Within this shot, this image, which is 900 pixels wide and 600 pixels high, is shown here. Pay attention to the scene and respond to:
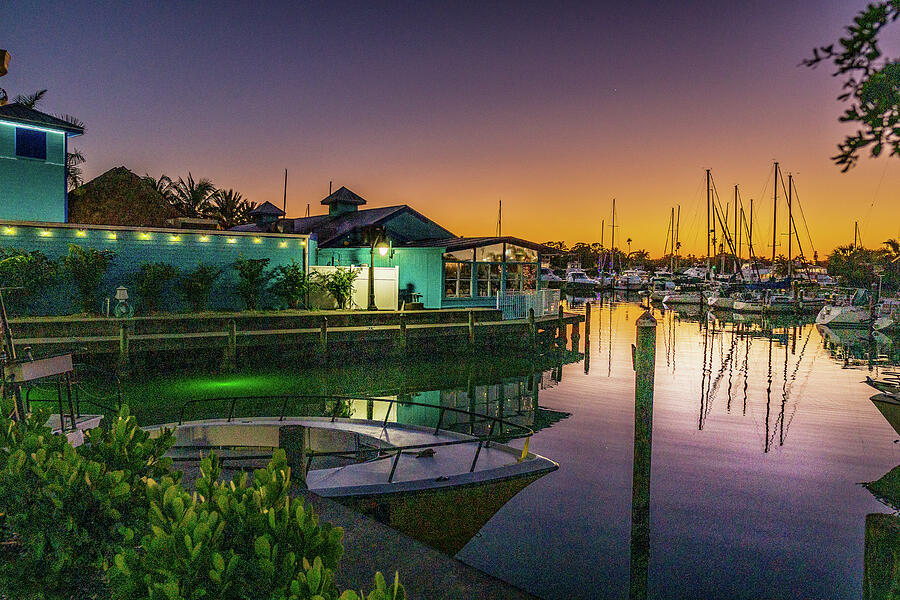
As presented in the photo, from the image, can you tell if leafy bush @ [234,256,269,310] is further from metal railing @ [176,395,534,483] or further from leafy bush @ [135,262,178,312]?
metal railing @ [176,395,534,483]

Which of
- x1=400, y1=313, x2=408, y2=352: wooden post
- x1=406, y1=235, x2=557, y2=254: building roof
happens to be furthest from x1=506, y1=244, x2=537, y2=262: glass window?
x1=400, y1=313, x2=408, y2=352: wooden post

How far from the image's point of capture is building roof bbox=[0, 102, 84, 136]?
85.3 ft

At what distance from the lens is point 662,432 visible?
19094 millimetres

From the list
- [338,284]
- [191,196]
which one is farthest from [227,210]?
[338,284]

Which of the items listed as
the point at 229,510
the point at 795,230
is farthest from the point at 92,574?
the point at 795,230

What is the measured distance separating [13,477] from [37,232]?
82.9ft

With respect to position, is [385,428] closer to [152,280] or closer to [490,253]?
[152,280]

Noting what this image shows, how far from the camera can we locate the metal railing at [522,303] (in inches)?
1383

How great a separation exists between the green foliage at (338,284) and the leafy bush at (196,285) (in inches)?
226

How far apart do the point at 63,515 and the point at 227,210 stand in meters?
66.5

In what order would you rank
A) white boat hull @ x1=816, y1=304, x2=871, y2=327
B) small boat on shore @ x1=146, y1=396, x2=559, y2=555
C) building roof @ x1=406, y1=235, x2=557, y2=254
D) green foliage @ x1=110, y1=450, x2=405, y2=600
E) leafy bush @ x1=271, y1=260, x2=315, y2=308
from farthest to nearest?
white boat hull @ x1=816, y1=304, x2=871, y2=327, building roof @ x1=406, y1=235, x2=557, y2=254, leafy bush @ x1=271, y1=260, x2=315, y2=308, small boat on shore @ x1=146, y1=396, x2=559, y2=555, green foliage @ x1=110, y1=450, x2=405, y2=600

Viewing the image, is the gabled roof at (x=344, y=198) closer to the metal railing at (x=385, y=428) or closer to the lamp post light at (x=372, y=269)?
the lamp post light at (x=372, y=269)

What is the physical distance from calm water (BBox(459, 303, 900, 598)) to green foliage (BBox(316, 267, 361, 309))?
12.1 m

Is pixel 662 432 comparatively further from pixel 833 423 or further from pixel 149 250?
pixel 149 250
